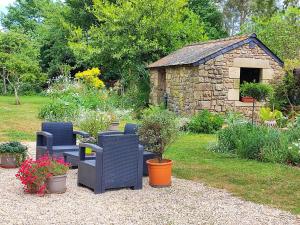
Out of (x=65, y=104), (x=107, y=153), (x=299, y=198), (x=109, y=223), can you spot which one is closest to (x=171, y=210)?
(x=109, y=223)

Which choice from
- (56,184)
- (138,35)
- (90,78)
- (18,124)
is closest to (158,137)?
(56,184)

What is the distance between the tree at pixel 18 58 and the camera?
22000 millimetres

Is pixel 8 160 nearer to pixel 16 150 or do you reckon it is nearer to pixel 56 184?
pixel 16 150

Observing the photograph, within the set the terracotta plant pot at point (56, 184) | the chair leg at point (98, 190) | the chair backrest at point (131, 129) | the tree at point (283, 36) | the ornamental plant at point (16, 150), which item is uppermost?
the tree at point (283, 36)

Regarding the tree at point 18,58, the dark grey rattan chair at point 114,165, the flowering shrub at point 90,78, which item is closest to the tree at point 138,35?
the flowering shrub at point 90,78

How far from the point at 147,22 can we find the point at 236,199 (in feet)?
49.6

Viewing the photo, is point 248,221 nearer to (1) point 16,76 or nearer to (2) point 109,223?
(2) point 109,223

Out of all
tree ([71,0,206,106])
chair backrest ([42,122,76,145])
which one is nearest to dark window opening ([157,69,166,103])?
tree ([71,0,206,106])

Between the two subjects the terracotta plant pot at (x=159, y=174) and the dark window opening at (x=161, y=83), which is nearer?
the terracotta plant pot at (x=159, y=174)

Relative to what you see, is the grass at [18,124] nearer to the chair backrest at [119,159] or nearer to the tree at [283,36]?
the chair backrest at [119,159]

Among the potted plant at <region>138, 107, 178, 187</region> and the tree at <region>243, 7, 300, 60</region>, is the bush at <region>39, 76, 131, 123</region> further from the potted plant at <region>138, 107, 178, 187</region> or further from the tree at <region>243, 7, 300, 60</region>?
the tree at <region>243, 7, 300, 60</region>

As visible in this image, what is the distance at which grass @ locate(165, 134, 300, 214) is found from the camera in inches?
270

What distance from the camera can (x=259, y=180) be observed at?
790 cm

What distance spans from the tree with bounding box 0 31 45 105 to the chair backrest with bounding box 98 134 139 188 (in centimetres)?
1601
